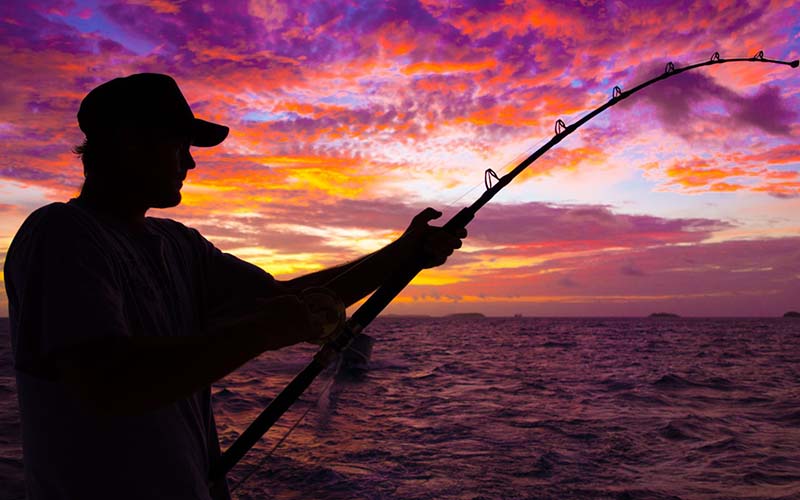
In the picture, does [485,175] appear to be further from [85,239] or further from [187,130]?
[85,239]

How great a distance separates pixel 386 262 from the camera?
242 cm

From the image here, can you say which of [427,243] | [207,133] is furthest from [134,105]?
[427,243]

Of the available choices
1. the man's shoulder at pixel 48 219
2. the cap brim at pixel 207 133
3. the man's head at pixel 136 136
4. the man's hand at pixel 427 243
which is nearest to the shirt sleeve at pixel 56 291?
the man's shoulder at pixel 48 219

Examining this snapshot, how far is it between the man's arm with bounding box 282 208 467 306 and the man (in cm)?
39

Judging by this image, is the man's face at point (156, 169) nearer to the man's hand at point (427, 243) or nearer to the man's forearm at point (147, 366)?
the man's forearm at point (147, 366)

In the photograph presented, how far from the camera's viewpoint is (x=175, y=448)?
57.3 inches

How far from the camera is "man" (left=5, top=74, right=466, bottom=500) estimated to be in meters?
1.14

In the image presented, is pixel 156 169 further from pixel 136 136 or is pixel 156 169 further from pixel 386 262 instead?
pixel 386 262

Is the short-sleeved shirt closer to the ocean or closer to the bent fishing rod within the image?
the bent fishing rod

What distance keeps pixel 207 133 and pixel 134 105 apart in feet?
1.25

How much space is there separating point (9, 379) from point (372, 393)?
1045 centimetres

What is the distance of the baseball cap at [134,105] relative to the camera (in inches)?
59.9

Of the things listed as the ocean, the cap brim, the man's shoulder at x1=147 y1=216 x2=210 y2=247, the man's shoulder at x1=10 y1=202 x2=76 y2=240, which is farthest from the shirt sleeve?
the ocean

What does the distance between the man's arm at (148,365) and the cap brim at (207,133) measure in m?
0.79
